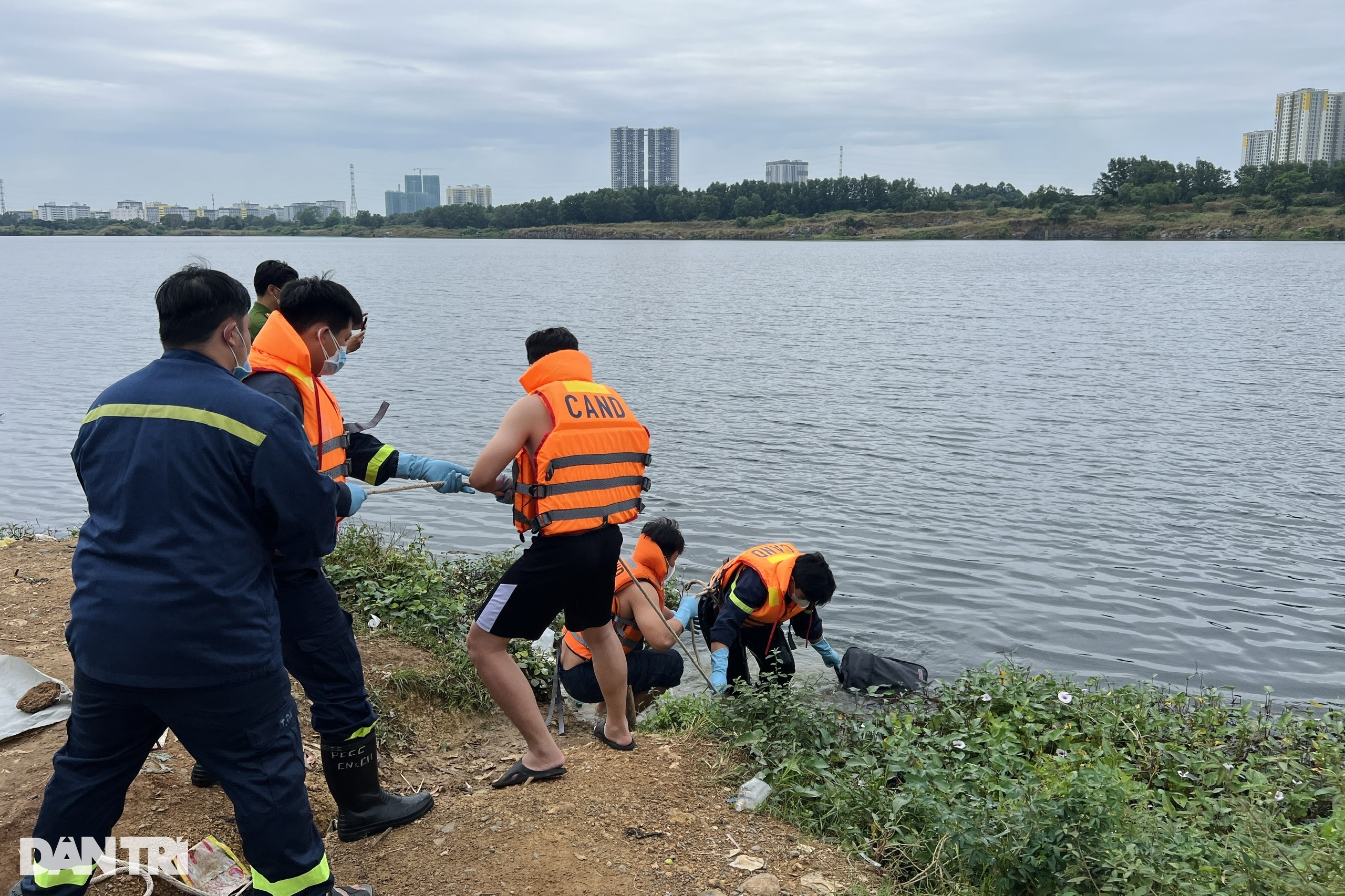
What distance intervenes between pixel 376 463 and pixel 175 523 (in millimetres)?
1569

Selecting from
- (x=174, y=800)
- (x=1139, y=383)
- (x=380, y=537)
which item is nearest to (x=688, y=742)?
(x=174, y=800)

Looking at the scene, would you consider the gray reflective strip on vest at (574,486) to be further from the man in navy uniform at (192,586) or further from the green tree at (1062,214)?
the green tree at (1062,214)

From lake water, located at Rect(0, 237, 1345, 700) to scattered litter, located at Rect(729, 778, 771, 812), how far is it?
4299 mm

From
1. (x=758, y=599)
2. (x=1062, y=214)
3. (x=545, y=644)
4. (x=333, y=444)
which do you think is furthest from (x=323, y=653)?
(x=1062, y=214)

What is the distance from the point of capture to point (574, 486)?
439 cm

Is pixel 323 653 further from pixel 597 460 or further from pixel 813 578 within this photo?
pixel 813 578

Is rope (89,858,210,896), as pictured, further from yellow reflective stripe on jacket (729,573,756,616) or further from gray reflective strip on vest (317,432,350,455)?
yellow reflective stripe on jacket (729,573,756,616)

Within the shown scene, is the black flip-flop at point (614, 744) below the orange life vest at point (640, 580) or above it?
below

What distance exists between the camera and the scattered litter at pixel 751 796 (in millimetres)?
4500

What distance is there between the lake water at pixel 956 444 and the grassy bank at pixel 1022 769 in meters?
1.78

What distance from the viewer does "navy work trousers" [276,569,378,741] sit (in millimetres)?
3627

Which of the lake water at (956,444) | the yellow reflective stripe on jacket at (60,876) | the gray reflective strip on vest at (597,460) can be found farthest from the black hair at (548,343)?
the lake water at (956,444)

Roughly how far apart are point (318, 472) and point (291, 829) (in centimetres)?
111

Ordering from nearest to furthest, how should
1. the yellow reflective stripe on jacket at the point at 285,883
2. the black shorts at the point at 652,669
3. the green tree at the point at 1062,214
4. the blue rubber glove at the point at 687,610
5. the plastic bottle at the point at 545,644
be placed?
the yellow reflective stripe on jacket at the point at 285,883 → the black shorts at the point at 652,669 → the plastic bottle at the point at 545,644 → the blue rubber glove at the point at 687,610 → the green tree at the point at 1062,214
